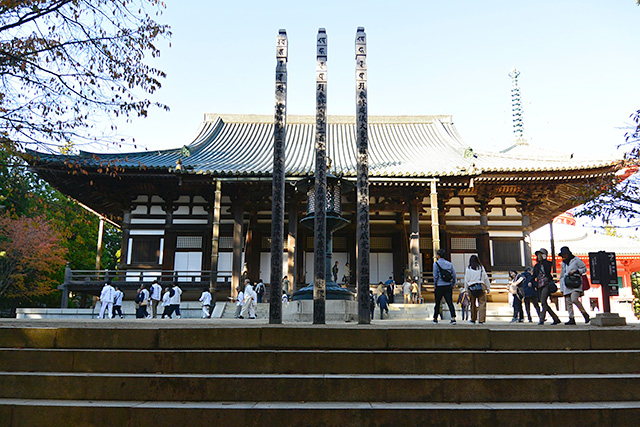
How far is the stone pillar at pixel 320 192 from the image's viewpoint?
7.59 m

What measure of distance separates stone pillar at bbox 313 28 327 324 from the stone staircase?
183 cm

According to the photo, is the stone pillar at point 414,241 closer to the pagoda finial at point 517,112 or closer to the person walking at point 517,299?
the person walking at point 517,299

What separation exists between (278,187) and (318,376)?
3.52 metres

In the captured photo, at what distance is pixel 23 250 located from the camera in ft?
81.3

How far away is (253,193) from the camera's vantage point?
66.8 feet

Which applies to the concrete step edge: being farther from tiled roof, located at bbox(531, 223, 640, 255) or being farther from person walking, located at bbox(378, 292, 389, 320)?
tiled roof, located at bbox(531, 223, 640, 255)

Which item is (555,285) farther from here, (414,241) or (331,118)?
(331,118)

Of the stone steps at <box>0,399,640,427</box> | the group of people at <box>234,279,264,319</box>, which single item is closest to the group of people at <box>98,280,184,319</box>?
the group of people at <box>234,279,264,319</box>

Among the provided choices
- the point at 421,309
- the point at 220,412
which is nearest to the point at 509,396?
the point at 220,412

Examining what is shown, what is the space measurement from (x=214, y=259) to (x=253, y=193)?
3467 millimetres

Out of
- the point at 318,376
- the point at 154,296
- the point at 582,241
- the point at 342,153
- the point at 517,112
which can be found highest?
the point at 517,112

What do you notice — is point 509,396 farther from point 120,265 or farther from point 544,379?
point 120,265

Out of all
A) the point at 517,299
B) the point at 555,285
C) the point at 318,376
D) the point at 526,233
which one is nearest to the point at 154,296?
the point at 517,299

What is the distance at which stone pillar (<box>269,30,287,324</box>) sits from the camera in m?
7.52
